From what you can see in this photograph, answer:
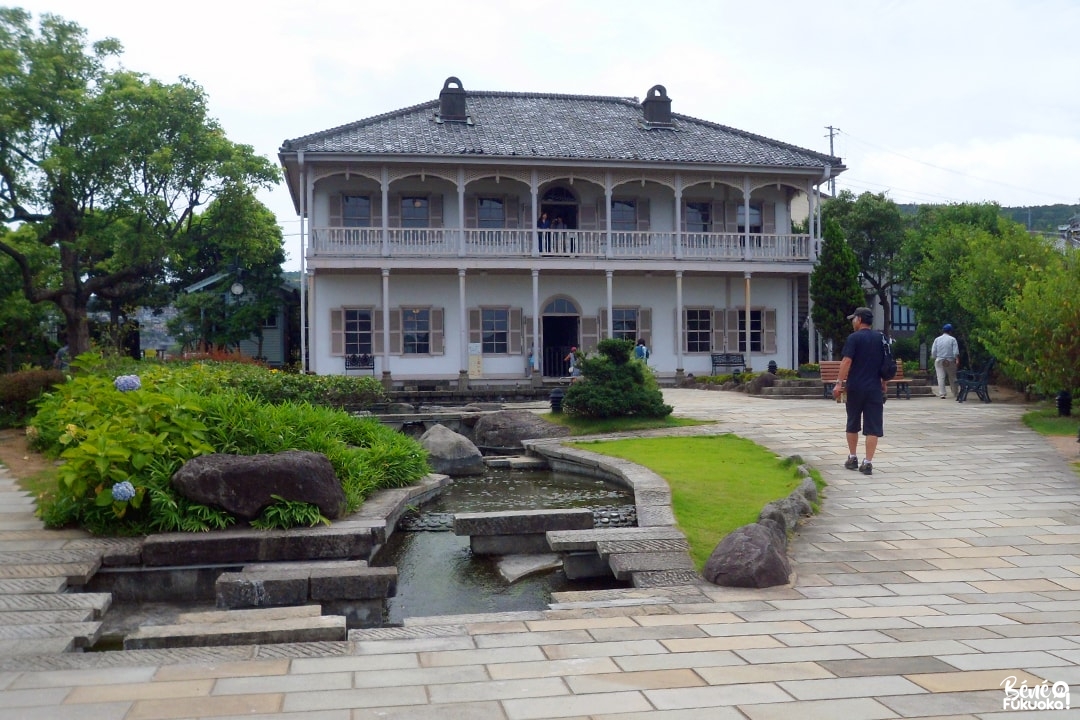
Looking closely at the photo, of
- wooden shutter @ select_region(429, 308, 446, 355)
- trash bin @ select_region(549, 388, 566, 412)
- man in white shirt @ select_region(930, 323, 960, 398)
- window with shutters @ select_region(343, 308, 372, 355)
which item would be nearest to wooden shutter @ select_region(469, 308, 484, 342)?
wooden shutter @ select_region(429, 308, 446, 355)

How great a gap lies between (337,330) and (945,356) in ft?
48.6

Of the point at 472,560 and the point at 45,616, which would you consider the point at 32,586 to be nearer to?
the point at 45,616

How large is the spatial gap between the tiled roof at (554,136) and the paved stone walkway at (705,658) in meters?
17.5

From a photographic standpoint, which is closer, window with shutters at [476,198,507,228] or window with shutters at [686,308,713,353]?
window with shutters at [476,198,507,228]

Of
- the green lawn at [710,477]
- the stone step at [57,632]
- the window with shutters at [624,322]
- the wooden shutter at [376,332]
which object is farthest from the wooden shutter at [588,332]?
the stone step at [57,632]

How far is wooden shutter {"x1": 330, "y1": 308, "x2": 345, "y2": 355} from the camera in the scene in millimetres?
23781

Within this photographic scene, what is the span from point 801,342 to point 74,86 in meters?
21.4

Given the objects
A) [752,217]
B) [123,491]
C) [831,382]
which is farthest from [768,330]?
[123,491]

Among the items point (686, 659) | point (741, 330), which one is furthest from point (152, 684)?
point (741, 330)

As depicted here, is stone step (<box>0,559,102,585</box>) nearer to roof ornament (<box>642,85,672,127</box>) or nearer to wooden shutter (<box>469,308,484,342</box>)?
wooden shutter (<box>469,308,484,342</box>)

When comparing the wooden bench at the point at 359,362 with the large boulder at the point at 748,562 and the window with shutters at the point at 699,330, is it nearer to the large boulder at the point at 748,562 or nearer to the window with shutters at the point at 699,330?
the window with shutters at the point at 699,330

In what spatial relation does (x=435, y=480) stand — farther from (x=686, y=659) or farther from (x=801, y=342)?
(x=801, y=342)

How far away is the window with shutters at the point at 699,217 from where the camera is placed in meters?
26.2

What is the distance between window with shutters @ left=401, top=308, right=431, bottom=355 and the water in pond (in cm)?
1327
